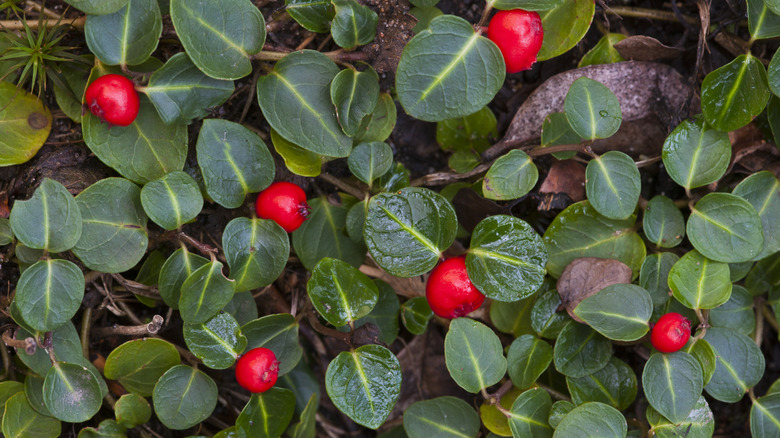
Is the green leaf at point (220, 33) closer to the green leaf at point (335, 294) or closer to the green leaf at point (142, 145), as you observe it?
the green leaf at point (142, 145)

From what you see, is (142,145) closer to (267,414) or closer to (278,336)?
(278,336)

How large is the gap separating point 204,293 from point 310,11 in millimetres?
1300

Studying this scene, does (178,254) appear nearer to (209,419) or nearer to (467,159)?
(209,419)

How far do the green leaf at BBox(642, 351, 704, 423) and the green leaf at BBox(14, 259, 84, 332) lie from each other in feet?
8.13

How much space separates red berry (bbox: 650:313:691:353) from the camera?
2.62 m

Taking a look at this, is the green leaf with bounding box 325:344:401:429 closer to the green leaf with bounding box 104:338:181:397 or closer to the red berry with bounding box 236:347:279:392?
the red berry with bounding box 236:347:279:392

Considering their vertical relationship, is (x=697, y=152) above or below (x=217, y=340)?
above

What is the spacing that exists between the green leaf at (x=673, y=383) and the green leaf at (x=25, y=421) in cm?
263

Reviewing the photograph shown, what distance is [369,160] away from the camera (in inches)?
108

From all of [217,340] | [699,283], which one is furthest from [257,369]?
[699,283]

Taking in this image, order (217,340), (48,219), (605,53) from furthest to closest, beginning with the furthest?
(605,53)
(217,340)
(48,219)

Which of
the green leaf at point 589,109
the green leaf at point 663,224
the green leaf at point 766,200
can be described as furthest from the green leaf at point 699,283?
the green leaf at point 589,109

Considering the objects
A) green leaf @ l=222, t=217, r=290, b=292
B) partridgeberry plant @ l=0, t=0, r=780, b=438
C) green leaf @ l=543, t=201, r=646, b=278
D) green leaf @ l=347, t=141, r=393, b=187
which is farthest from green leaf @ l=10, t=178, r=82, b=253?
green leaf @ l=543, t=201, r=646, b=278

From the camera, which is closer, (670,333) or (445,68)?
(445,68)
